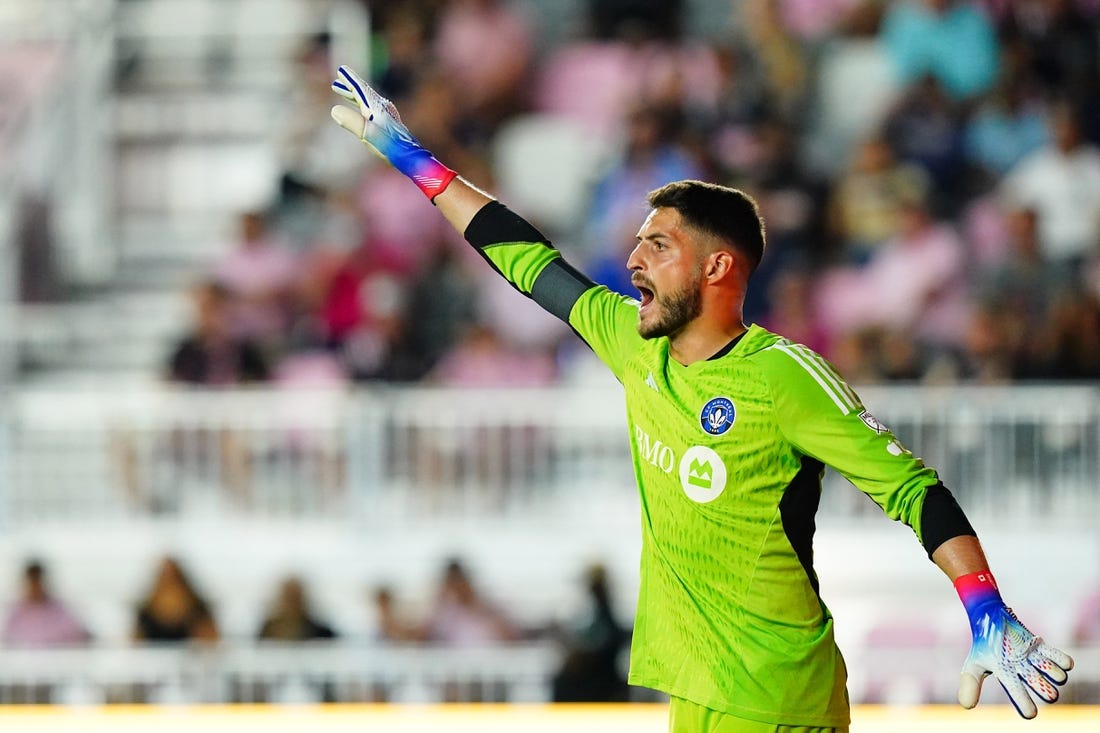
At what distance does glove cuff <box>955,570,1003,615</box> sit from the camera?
324 centimetres

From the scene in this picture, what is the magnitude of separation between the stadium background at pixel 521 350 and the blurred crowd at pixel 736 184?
0.07 ft

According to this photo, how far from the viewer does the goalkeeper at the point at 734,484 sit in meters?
3.42

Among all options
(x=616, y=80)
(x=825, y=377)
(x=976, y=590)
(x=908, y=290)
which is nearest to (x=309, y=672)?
(x=908, y=290)

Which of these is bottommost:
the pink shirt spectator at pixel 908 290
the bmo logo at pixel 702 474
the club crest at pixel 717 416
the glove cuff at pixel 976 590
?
the glove cuff at pixel 976 590

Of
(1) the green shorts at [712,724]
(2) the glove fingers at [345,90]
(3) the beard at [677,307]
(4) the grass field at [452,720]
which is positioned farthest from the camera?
(4) the grass field at [452,720]

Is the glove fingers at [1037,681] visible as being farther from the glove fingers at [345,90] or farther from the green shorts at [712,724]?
the glove fingers at [345,90]

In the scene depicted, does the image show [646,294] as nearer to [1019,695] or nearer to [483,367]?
[1019,695]

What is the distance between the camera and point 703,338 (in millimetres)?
3699

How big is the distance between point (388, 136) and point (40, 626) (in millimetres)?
5590

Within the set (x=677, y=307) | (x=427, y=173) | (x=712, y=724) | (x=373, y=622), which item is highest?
Answer: (x=427, y=173)

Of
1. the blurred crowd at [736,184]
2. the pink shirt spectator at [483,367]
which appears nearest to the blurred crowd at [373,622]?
the pink shirt spectator at [483,367]

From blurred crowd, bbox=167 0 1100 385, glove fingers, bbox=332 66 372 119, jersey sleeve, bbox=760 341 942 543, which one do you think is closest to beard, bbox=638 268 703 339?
jersey sleeve, bbox=760 341 942 543

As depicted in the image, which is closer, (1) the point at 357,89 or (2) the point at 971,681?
(2) the point at 971,681

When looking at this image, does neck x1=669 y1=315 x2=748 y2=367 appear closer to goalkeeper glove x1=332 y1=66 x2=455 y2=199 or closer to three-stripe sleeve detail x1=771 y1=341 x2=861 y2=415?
three-stripe sleeve detail x1=771 y1=341 x2=861 y2=415
